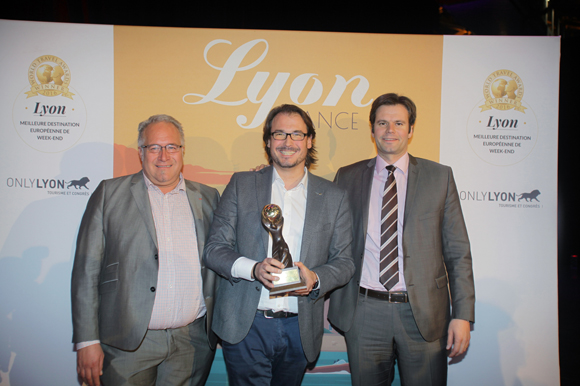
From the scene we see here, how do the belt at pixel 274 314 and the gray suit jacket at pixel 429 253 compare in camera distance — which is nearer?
the belt at pixel 274 314

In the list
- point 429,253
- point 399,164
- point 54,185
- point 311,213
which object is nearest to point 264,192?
point 311,213


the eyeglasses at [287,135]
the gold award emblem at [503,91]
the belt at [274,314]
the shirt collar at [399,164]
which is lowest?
the belt at [274,314]

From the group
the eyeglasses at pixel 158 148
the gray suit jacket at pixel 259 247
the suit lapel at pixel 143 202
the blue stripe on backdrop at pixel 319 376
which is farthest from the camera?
the blue stripe on backdrop at pixel 319 376

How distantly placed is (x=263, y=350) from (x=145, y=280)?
2.85ft

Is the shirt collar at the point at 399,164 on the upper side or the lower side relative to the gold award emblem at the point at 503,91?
lower

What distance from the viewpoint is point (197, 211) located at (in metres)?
2.37

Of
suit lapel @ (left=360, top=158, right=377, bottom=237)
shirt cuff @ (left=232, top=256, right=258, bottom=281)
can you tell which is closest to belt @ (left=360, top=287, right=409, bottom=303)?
suit lapel @ (left=360, top=158, right=377, bottom=237)

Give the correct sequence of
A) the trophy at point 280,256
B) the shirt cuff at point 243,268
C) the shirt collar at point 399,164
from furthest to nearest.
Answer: the shirt collar at point 399,164 → the shirt cuff at point 243,268 → the trophy at point 280,256

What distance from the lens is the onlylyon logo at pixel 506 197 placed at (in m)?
3.20

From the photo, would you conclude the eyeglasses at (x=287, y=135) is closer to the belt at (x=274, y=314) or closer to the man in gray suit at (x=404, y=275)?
the man in gray suit at (x=404, y=275)

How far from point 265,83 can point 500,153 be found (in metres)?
2.40

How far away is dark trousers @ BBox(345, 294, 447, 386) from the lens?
7.36ft

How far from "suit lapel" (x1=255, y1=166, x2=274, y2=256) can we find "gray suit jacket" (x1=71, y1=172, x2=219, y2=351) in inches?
27.4

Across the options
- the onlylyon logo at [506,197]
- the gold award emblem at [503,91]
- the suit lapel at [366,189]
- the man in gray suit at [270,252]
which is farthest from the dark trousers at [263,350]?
the gold award emblem at [503,91]
